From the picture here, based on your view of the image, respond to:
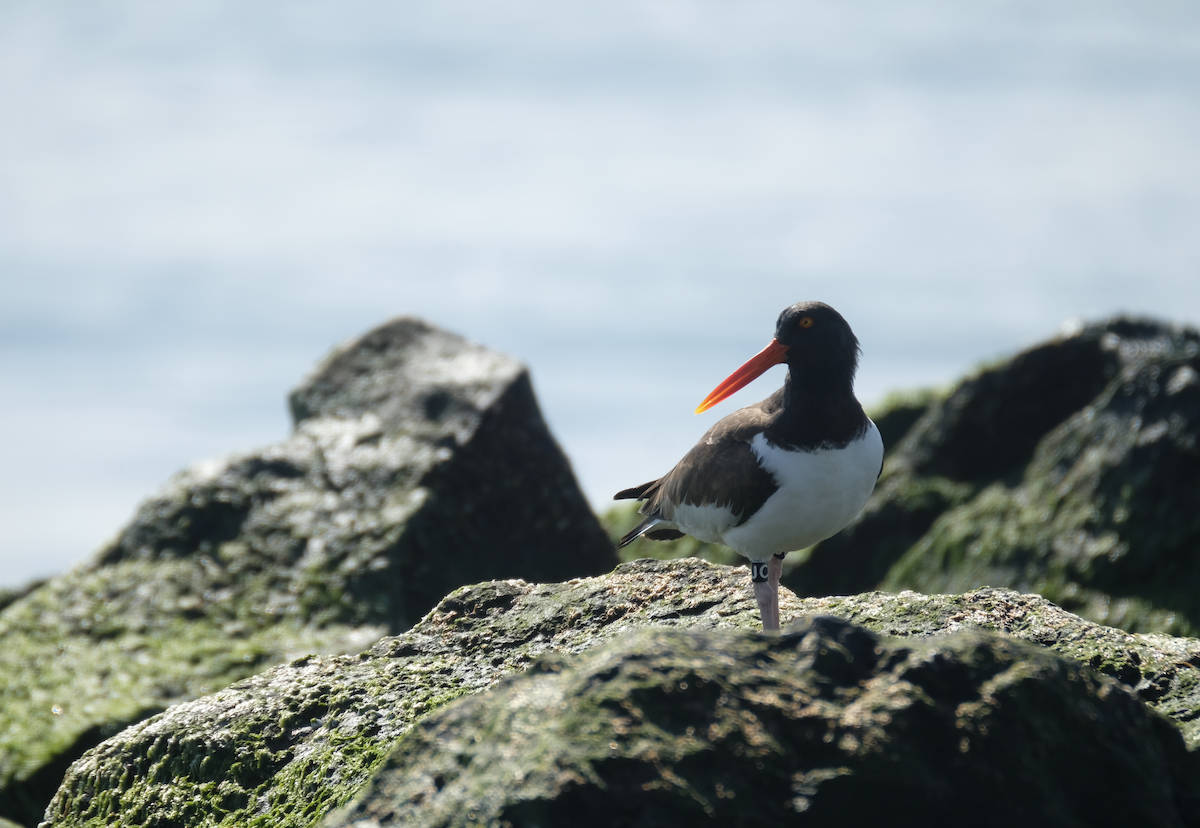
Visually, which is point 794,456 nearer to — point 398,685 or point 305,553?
point 398,685

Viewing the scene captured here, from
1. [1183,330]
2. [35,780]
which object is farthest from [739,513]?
[1183,330]

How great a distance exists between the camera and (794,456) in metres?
5.26

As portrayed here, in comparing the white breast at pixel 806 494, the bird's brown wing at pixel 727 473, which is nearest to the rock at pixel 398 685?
the white breast at pixel 806 494

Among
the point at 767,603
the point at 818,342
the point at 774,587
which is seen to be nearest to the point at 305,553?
the point at 774,587

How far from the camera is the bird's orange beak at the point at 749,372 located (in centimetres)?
560

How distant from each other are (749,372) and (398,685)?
2.75 meters

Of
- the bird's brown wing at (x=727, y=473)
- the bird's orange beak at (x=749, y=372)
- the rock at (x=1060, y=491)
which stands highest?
the bird's orange beak at (x=749, y=372)

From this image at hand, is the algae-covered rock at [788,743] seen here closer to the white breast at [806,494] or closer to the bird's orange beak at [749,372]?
the white breast at [806,494]

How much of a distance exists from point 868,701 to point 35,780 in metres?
6.27

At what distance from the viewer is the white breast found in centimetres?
524

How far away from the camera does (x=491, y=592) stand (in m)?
5.25

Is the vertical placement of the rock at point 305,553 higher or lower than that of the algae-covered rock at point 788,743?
higher

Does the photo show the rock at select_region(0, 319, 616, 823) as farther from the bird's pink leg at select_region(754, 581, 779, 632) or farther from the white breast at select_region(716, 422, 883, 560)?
the bird's pink leg at select_region(754, 581, 779, 632)

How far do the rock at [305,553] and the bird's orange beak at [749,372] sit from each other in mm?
2887
